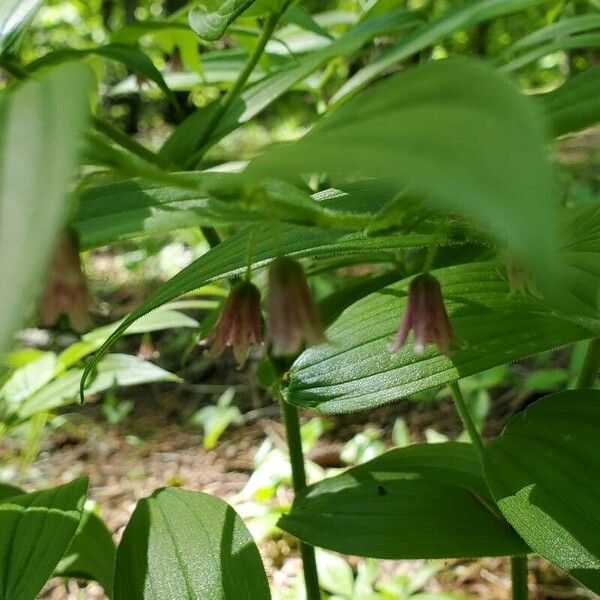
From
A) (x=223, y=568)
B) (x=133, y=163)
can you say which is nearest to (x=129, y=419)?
(x=223, y=568)

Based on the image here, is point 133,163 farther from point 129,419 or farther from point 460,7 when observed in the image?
point 129,419

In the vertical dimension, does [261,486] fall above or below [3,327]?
below

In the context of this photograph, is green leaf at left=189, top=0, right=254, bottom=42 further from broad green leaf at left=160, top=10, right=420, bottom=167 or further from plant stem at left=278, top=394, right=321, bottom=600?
plant stem at left=278, top=394, right=321, bottom=600

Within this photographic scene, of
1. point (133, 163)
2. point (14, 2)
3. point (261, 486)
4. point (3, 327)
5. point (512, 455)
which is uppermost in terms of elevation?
point (14, 2)

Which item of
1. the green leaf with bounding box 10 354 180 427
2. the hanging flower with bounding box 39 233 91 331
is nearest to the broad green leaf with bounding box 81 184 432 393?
the hanging flower with bounding box 39 233 91 331

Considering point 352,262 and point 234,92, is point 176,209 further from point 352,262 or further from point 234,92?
point 352,262

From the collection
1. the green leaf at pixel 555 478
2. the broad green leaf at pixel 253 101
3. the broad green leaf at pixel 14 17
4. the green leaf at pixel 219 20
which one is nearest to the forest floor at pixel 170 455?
the green leaf at pixel 555 478
